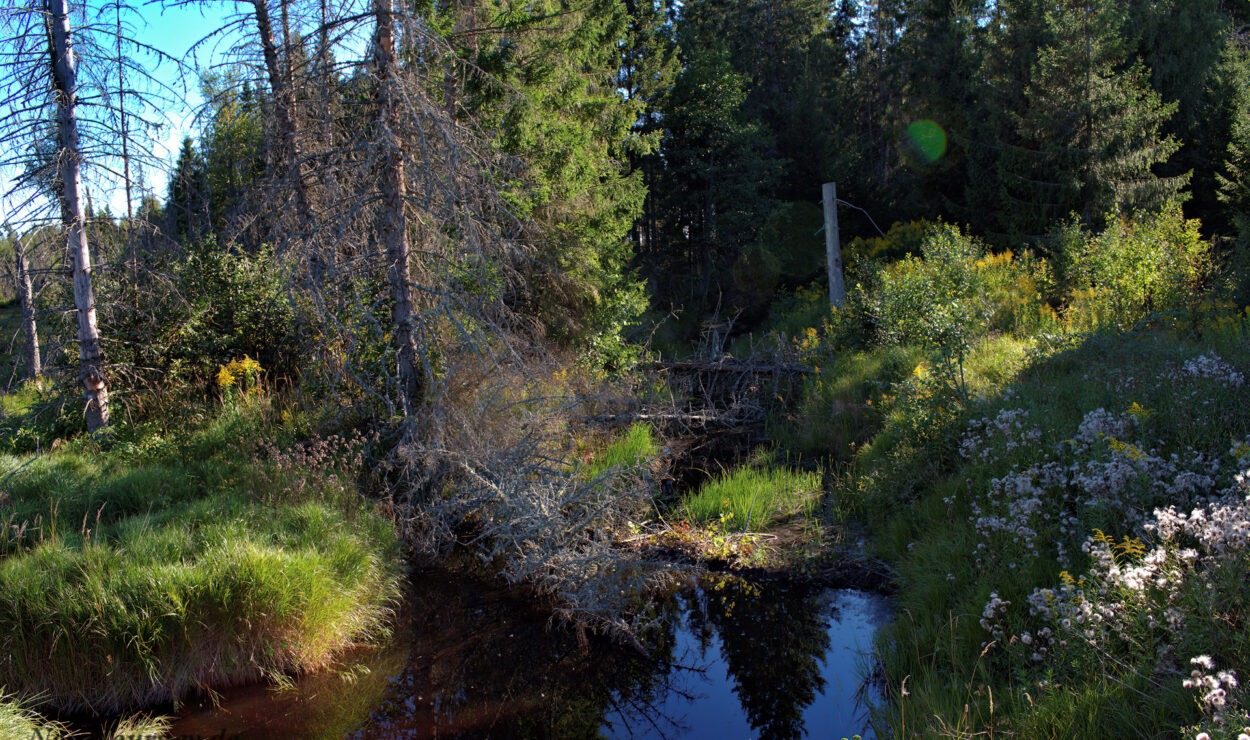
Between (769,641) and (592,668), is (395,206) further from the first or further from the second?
(769,641)

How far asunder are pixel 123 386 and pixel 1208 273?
1531 centimetres

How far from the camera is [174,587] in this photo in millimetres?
5254

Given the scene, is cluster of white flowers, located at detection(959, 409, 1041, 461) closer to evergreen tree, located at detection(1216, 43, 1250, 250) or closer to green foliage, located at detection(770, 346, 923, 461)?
green foliage, located at detection(770, 346, 923, 461)

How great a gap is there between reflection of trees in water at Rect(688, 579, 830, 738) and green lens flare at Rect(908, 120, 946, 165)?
20.8 m

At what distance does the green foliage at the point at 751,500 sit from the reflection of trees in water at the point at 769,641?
42.4 inches

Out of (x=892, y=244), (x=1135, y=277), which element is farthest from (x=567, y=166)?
(x=892, y=244)

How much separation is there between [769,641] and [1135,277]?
28.8 ft

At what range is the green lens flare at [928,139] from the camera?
23.6m

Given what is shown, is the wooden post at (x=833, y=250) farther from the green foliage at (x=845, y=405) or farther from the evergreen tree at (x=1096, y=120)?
the green foliage at (x=845, y=405)

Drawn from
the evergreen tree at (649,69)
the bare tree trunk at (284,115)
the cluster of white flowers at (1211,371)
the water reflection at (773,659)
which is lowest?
the water reflection at (773,659)

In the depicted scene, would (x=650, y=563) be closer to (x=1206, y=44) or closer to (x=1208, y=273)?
(x=1208, y=273)

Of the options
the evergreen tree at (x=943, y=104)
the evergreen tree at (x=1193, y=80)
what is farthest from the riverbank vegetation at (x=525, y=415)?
the evergreen tree at (x=943, y=104)

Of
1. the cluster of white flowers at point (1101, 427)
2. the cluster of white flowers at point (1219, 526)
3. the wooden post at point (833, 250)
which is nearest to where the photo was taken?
the cluster of white flowers at point (1219, 526)

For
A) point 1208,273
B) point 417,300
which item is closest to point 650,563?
point 417,300
